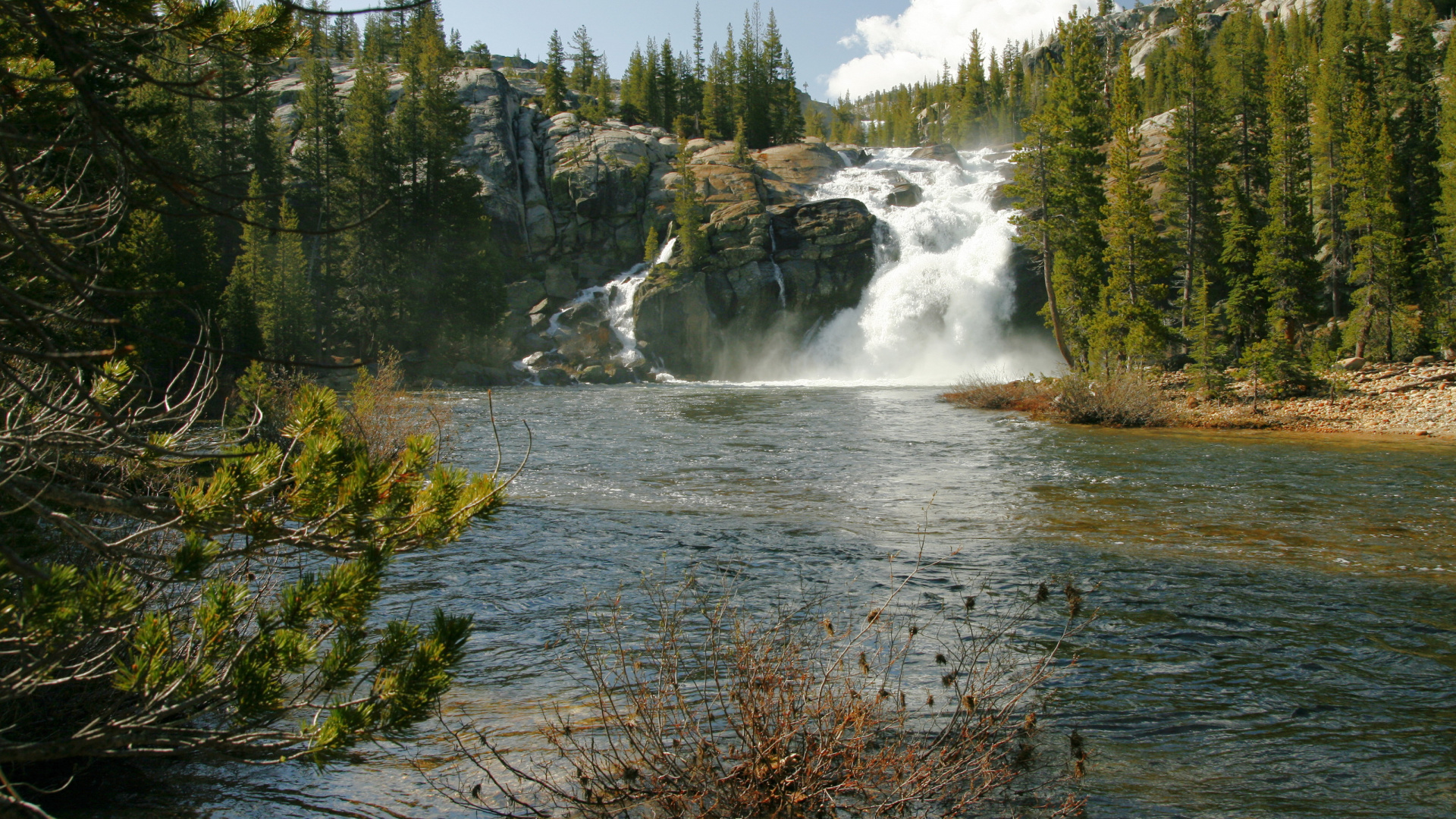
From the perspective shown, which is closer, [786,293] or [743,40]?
[786,293]

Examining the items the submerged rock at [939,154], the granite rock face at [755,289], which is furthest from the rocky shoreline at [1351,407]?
the submerged rock at [939,154]

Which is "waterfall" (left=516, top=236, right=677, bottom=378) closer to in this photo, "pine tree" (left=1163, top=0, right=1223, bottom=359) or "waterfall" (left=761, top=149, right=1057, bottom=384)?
"waterfall" (left=761, top=149, right=1057, bottom=384)

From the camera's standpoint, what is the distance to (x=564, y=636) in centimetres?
728

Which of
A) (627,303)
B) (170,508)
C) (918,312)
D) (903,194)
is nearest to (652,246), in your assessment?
(627,303)

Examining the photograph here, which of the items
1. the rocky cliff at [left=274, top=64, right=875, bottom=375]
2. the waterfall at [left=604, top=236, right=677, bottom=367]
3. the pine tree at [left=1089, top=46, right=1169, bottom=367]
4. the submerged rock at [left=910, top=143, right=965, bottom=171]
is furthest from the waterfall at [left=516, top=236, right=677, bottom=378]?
the pine tree at [left=1089, top=46, right=1169, bottom=367]

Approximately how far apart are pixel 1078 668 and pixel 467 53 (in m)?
103

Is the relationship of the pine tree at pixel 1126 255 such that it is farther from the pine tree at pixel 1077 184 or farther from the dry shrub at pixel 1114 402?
the dry shrub at pixel 1114 402

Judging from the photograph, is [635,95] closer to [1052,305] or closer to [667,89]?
[667,89]

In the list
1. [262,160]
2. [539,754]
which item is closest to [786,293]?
[262,160]

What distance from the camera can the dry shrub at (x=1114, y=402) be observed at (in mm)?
23641

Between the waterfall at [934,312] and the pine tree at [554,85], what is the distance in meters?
33.0

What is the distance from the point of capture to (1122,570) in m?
9.09

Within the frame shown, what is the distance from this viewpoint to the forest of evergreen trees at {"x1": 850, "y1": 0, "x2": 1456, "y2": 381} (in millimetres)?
30500

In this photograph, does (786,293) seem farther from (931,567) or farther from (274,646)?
(274,646)
